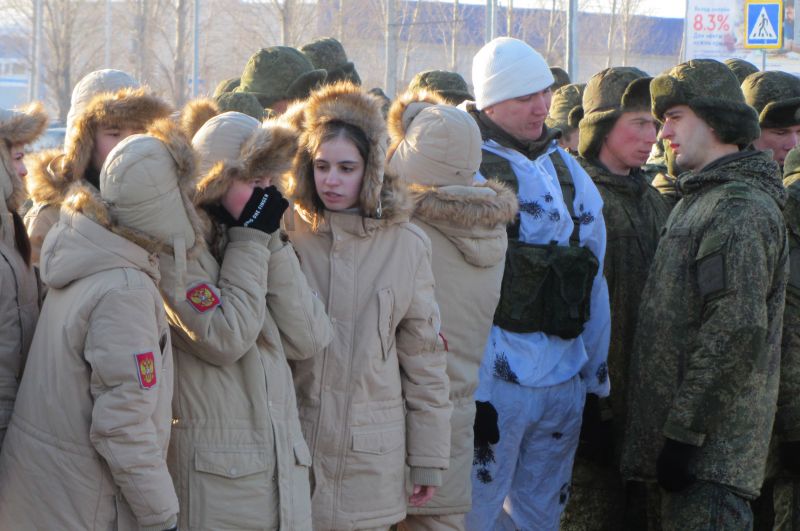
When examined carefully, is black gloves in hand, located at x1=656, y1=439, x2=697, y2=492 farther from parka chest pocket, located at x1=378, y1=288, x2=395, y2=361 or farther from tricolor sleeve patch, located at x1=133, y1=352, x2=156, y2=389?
tricolor sleeve patch, located at x1=133, y1=352, x2=156, y2=389

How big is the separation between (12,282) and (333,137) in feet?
3.92

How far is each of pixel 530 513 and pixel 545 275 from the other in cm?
105

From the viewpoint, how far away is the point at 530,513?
4902mm

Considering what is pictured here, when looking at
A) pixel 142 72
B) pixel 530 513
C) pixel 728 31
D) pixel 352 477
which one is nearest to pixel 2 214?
pixel 352 477

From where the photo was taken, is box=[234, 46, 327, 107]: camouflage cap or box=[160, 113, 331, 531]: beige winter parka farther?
box=[234, 46, 327, 107]: camouflage cap

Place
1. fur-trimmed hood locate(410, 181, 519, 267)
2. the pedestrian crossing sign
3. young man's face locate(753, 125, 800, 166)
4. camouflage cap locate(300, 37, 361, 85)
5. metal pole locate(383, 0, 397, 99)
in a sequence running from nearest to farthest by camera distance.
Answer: fur-trimmed hood locate(410, 181, 519, 267) < young man's face locate(753, 125, 800, 166) < camouflage cap locate(300, 37, 361, 85) < the pedestrian crossing sign < metal pole locate(383, 0, 397, 99)

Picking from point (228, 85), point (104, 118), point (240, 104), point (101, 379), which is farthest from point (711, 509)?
point (228, 85)

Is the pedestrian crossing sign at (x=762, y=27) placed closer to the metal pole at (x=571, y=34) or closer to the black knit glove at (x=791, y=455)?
the metal pole at (x=571, y=34)

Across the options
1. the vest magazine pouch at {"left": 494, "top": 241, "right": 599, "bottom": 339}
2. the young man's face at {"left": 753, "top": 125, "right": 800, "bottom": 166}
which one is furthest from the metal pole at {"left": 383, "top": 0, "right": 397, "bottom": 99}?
the vest magazine pouch at {"left": 494, "top": 241, "right": 599, "bottom": 339}

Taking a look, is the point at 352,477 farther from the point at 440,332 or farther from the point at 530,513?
the point at 530,513

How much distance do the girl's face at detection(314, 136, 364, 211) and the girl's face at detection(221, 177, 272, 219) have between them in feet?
1.44

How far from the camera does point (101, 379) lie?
3.10m

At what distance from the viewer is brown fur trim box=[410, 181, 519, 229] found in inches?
173

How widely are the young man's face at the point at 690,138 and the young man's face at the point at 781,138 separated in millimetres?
1629
